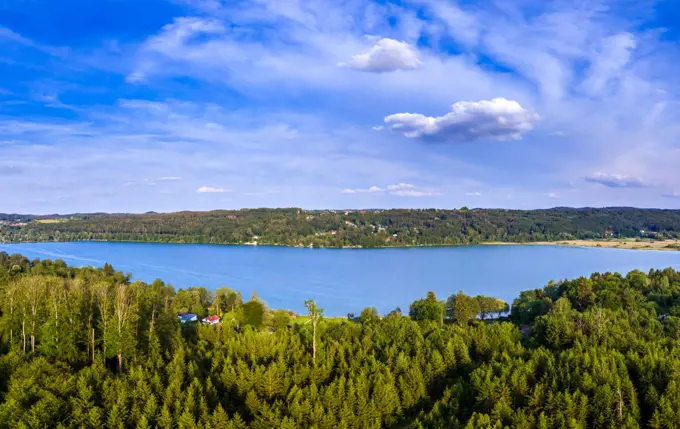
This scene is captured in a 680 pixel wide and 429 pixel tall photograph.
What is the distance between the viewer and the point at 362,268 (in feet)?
212

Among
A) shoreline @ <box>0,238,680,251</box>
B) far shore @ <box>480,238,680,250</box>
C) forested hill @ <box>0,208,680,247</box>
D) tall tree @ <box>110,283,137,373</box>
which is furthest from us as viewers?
forested hill @ <box>0,208,680,247</box>

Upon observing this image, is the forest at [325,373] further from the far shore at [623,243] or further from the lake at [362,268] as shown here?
the far shore at [623,243]

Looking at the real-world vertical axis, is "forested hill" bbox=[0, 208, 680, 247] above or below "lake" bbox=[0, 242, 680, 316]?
above

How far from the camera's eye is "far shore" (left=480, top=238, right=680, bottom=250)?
95562mm

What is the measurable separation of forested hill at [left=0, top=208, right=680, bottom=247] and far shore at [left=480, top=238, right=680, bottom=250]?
12.2 feet

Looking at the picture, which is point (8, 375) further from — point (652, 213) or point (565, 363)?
point (652, 213)

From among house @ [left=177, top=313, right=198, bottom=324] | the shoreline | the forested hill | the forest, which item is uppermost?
the forested hill

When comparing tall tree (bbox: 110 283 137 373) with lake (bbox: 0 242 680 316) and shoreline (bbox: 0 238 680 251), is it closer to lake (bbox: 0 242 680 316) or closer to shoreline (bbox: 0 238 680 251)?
lake (bbox: 0 242 680 316)

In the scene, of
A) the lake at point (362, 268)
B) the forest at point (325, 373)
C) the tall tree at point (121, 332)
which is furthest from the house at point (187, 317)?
the tall tree at point (121, 332)

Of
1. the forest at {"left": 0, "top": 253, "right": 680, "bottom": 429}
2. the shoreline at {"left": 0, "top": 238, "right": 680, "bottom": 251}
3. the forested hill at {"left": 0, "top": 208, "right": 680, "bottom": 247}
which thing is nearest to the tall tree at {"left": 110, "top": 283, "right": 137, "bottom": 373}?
the forest at {"left": 0, "top": 253, "right": 680, "bottom": 429}

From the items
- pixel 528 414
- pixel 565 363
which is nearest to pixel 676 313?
pixel 565 363

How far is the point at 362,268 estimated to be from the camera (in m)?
64.6

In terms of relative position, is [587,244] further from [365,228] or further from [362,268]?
[362,268]

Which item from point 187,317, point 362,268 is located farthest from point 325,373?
point 362,268
